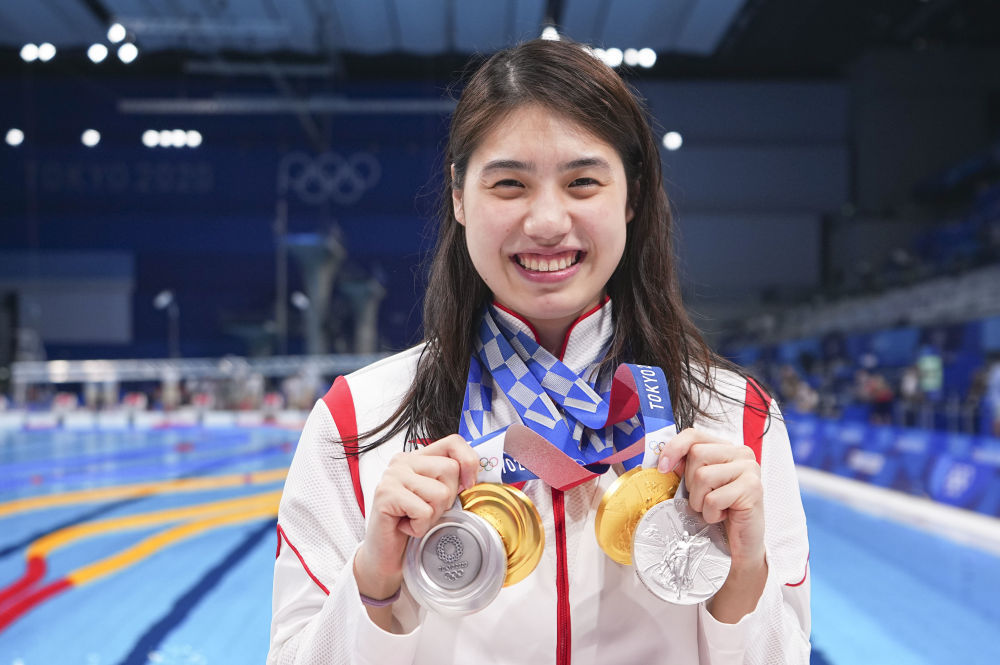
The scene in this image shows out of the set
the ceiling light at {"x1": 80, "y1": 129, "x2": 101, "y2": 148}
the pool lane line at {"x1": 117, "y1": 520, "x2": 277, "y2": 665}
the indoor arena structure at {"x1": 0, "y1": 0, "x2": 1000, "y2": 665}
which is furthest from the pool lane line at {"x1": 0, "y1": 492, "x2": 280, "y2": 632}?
the ceiling light at {"x1": 80, "y1": 129, "x2": 101, "y2": 148}

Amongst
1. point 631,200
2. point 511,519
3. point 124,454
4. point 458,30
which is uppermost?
point 458,30

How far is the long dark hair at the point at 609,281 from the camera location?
94cm

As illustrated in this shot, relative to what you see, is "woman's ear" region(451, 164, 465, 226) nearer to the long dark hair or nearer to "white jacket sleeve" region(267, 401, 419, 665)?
the long dark hair

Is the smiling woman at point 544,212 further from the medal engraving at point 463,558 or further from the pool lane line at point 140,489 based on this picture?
the pool lane line at point 140,489

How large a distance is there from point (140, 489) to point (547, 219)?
6.58 meters

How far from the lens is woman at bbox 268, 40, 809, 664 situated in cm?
85

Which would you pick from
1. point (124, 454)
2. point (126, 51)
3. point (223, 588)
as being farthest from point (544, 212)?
point (126, 51)

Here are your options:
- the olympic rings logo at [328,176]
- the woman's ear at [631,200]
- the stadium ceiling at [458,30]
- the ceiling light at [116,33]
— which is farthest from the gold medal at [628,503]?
the olympic rings logo at [328,176]

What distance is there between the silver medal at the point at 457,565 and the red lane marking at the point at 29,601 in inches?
123

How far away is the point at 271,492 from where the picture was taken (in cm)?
645

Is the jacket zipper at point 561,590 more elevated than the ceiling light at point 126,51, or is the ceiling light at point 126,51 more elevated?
the ceiling light at point 126,51

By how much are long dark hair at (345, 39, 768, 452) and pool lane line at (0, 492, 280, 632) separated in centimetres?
303

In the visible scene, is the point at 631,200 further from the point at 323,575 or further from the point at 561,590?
the point at 323,575

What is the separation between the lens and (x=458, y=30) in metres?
15.2
